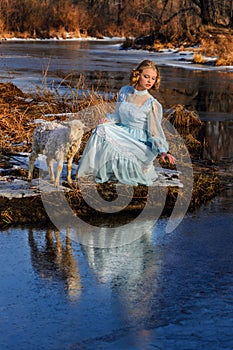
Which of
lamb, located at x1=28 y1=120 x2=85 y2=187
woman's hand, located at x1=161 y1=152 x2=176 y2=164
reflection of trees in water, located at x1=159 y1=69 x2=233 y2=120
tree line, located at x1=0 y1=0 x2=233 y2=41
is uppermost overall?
tree line, located at x1=0 y1=0 x2=233 y2=41

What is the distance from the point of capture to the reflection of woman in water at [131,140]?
7.02 m

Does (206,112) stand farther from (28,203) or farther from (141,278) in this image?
(141,278)

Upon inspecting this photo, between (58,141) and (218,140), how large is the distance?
4.99 m

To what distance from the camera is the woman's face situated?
6.96m

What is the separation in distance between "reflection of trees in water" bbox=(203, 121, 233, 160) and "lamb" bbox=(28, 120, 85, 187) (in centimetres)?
321

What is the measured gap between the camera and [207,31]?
37719 millimetres

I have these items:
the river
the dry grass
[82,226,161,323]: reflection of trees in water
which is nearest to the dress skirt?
the river

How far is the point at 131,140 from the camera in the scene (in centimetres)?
711

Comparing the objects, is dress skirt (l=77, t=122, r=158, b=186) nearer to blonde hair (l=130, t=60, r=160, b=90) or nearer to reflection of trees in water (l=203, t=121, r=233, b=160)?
blonde hair (l=130, t=60, r=160, b=90)

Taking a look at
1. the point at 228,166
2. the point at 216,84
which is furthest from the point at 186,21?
the point at 228,166

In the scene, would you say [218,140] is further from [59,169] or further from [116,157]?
[59,169]

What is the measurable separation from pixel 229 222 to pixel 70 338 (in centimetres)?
288

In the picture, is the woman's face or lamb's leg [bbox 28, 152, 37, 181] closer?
the woman's face

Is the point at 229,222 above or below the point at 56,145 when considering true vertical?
below
